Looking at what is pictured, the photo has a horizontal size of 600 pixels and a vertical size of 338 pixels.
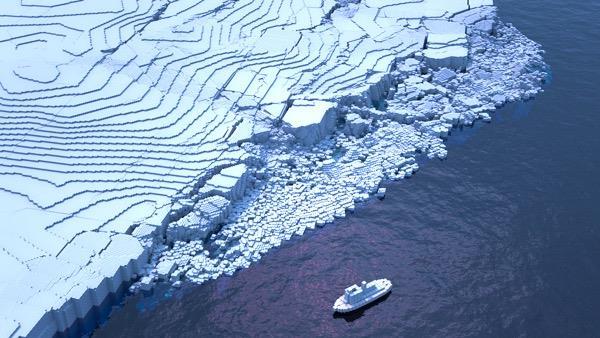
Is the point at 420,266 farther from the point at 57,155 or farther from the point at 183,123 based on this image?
the point at 57,155

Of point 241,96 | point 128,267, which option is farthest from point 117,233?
point 241,96

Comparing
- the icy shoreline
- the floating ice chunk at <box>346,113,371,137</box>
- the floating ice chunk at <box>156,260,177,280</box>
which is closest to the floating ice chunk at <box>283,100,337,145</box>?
the icy shoreline

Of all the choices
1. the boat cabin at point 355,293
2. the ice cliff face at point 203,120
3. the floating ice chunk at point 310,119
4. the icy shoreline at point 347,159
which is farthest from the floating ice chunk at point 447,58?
the boat cabin at point 355,293

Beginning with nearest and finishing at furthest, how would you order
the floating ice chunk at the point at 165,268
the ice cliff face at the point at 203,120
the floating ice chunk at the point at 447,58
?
the floating ice chunk at the point at 165,268, the ice cliff face at the point at 203,120, the floating ice chunk at the point at 447,58

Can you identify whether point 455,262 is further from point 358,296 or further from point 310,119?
point 310,119

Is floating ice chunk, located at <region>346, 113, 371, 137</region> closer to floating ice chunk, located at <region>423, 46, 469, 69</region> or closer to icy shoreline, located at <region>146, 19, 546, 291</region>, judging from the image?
icy shoreline, located at <region>146, 19, 546, 291</region>

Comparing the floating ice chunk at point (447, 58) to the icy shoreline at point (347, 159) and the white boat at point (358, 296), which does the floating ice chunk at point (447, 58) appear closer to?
the icy shoreline at point (347, 159)
